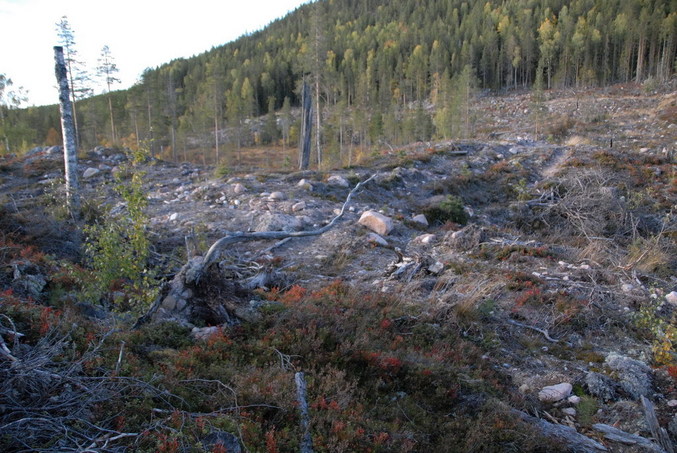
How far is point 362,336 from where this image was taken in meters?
4.66

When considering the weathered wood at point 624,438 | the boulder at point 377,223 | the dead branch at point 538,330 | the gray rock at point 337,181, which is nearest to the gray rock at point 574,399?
the weathered wood at point 624,438

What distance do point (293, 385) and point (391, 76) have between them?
7134cm

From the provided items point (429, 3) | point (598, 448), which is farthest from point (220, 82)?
point (429, 3)

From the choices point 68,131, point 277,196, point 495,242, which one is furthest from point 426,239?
point 68,131

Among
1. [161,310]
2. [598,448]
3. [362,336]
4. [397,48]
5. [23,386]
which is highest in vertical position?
[397,48]

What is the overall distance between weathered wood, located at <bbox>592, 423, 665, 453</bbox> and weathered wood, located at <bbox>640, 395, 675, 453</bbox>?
82 mm

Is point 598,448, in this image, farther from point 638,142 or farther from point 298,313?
point 638,142

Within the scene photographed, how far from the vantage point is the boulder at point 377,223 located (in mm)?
9750

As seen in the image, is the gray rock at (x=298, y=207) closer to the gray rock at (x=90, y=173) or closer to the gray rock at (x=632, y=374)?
the gray rock at (x=632, y=374)

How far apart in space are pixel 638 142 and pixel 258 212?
26.6 meters

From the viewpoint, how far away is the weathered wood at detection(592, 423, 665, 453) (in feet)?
11.1

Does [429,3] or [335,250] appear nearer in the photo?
[335,250]

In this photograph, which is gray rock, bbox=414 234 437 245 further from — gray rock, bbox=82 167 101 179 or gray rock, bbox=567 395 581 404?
gray rock, bbox=82 167 101 179

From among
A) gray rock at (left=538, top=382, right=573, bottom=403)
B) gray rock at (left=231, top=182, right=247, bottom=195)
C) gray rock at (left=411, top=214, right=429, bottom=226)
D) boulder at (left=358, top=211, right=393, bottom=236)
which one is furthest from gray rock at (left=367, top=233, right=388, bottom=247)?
gray rock at (left=538, top=382, right=573, bottom=403)
